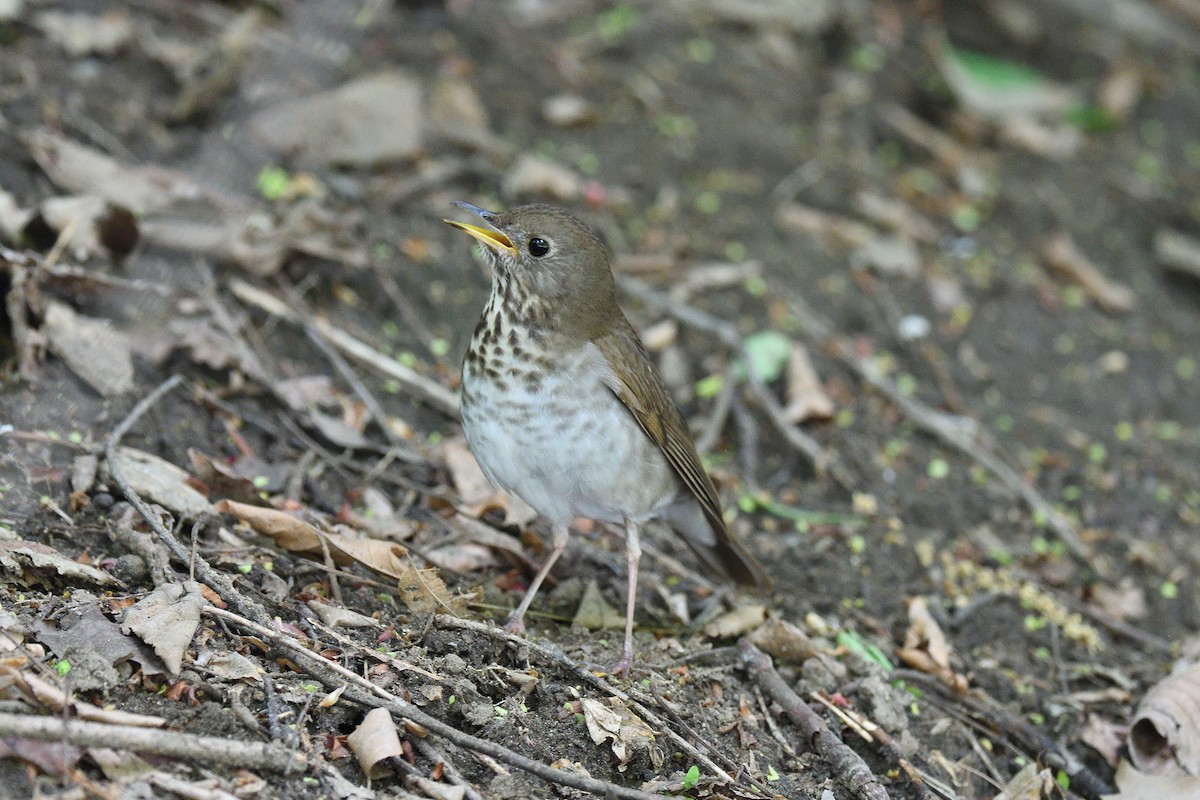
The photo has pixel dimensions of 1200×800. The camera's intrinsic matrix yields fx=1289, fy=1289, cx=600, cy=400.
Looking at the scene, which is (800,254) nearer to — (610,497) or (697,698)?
(610,497)

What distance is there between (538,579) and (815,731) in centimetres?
105

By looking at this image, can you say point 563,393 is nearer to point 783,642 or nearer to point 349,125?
point 783,642

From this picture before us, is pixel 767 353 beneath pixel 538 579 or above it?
beneath

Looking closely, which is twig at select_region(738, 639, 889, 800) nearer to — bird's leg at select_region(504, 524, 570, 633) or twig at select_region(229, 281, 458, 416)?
bird's leg at select_region(504, 524, 570, 633)

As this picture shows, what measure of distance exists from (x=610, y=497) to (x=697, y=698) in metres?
0.72

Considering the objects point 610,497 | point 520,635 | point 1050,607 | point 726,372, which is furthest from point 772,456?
point 520,635

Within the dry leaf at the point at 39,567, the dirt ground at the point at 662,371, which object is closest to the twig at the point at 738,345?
the dirt ground at the point at 662,371

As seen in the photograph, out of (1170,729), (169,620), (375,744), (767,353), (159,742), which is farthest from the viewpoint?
(767,353)

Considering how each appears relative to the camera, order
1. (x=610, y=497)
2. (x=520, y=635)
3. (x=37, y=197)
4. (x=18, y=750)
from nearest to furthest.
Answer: (x=18, y=750) → (x=520, y=635) → (x=610, y=497) → (x=37, y=197)

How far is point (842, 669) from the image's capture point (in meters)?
4.37

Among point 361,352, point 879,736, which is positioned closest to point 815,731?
point 879,736

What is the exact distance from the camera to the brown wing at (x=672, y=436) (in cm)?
433

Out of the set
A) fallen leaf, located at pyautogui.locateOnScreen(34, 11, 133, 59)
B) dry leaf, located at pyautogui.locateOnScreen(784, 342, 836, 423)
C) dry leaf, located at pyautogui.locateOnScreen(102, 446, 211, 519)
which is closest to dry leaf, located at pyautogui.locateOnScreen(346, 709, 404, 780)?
dry leaf, located at pyautogui.locateOnScreen(102, 446, 211, 519)

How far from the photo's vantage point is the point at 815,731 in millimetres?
3988
